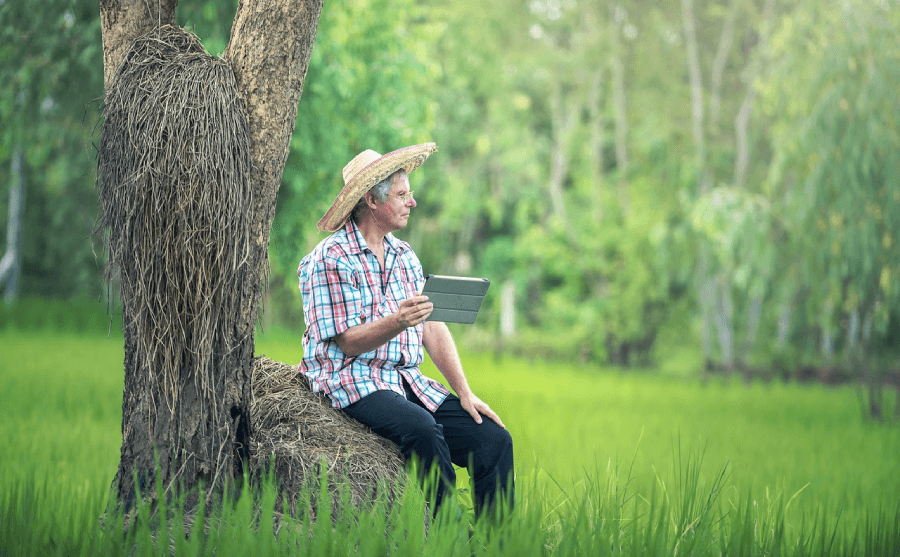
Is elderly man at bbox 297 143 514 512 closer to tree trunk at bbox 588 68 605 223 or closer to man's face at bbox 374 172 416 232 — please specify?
man's face at bbox 374 172 416 232

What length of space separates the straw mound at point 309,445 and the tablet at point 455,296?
0.58 metres

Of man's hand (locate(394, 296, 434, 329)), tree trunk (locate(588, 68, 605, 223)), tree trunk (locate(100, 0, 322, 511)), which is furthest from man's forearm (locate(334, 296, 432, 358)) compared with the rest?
tree trunk (locate(588, 68, 605, 223))

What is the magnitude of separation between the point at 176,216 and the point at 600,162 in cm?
1524

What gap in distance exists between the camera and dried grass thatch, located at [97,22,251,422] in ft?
9.48

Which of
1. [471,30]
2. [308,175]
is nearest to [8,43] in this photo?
[308,175]

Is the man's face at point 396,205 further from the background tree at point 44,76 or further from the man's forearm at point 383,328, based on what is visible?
the background tree at point 44,76

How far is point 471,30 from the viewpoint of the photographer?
1706 cm

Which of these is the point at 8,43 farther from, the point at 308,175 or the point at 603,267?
the point at 603,267

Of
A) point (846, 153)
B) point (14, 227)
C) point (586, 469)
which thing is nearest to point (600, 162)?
point (846, 153)

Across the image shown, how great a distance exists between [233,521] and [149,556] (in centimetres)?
37

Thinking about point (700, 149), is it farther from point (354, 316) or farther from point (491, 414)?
point (354, 316)

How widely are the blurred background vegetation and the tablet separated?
3591 mm

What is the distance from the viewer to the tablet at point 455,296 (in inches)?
123

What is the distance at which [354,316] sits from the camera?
3330mm
